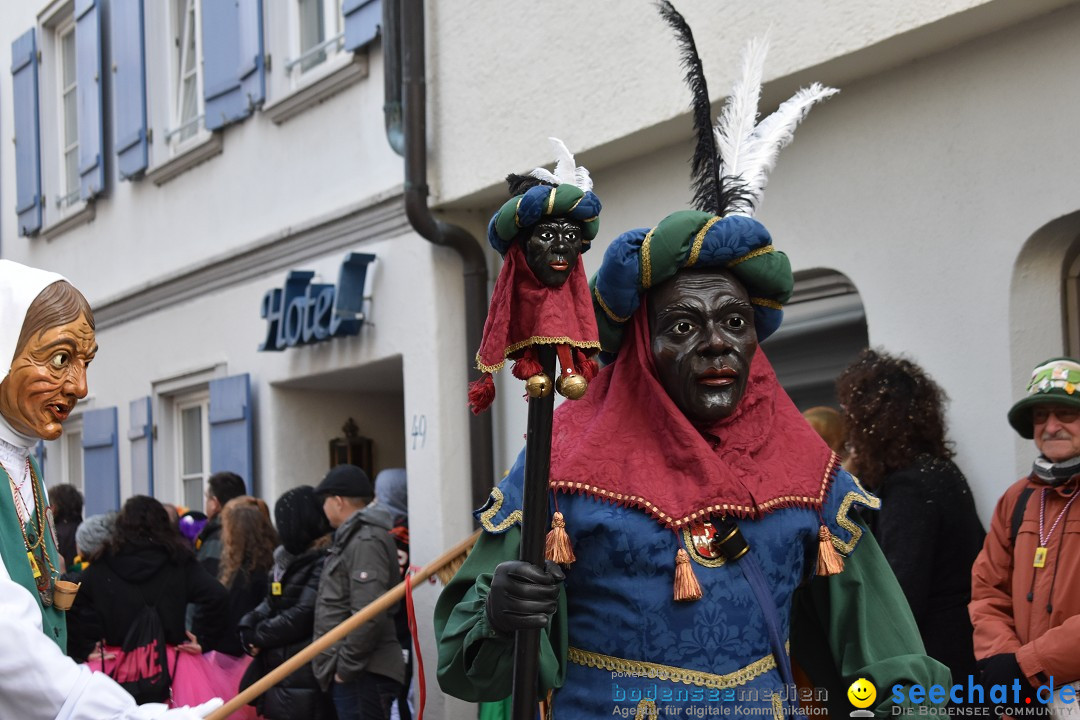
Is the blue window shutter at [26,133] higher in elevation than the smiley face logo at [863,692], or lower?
higher

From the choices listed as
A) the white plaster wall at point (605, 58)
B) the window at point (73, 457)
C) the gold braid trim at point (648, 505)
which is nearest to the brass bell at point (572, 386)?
the gold braid trim at point (648, 505)

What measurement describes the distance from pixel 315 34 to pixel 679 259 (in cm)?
676

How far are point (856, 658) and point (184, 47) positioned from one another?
955 cm

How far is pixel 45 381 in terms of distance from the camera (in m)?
2.82

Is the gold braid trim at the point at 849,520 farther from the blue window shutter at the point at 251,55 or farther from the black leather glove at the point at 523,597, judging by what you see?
the blue window shutter at the point at 251,55

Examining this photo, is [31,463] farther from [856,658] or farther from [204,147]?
[204,147]

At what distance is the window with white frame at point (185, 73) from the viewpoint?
425 inches

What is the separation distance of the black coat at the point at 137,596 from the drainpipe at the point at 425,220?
172cm

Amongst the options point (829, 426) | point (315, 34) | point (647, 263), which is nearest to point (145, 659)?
point (829, 426)

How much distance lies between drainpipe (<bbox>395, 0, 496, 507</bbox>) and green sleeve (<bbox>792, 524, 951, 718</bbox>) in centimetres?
460

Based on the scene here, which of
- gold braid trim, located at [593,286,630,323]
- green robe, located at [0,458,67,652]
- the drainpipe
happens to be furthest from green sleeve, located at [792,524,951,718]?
the drainpipe

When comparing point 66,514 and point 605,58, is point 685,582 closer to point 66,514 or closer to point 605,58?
point 605,58

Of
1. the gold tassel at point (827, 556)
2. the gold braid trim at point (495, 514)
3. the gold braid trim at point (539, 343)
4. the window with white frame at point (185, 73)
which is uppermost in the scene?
the window with white frame at point (185, 73)

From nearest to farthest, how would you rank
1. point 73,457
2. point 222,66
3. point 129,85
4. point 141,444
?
point 222,66, point 141,444, point 129,85, point 73,457
